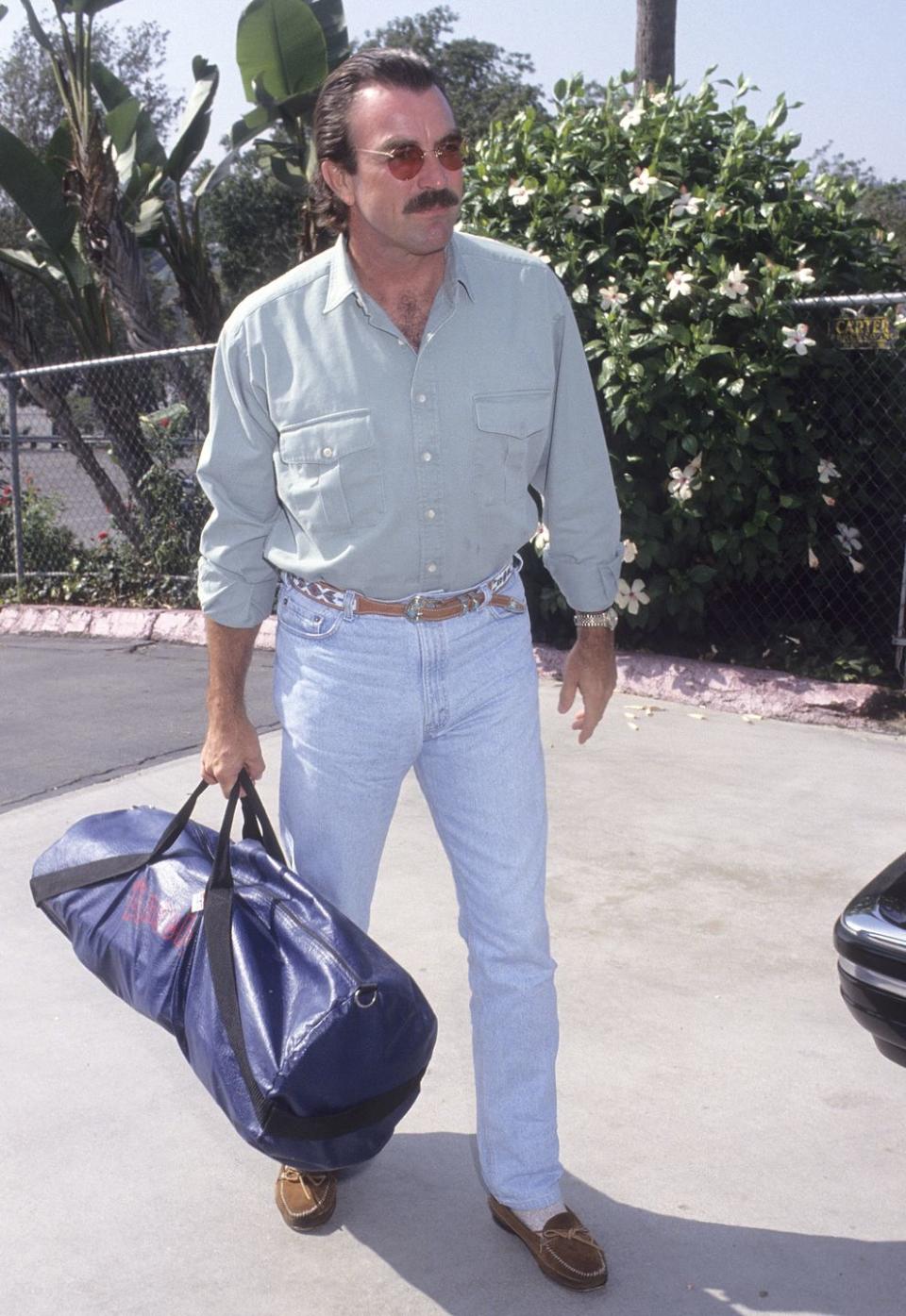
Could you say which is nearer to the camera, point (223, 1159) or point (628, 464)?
point (223, 1159)

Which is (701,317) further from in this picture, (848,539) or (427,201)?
(427,201)

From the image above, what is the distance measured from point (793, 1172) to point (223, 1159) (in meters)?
1.12

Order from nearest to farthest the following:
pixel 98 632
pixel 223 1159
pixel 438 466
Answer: pixel 438 466, pixel 223 1159, pixel 98 632

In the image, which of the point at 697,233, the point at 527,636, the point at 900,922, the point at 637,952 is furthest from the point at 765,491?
the point at 900,922

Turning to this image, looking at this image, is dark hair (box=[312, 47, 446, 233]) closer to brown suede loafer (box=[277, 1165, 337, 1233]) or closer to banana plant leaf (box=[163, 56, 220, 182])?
brown suede loafer (box=[277, 1165, 337, 1233])

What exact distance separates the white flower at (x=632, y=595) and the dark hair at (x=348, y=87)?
4.11 meters

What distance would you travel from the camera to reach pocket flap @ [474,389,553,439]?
2350mm

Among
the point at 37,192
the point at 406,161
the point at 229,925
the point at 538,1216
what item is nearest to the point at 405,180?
the point at 406,161

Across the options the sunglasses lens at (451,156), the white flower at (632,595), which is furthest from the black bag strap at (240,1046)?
the white flower at (632,595)

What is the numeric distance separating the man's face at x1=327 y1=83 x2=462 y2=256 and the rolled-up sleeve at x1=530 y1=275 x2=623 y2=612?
0.99ft

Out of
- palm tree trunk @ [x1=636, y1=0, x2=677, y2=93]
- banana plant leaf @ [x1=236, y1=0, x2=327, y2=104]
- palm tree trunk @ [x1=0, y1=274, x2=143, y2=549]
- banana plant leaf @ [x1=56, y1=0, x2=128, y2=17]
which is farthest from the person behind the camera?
banana plant leaf @ [x1=56, y1=0, x2=128, y2=17]

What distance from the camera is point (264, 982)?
219 centimetres

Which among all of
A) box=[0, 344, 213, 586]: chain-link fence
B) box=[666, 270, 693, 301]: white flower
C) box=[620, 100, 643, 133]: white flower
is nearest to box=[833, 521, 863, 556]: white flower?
box=[666, 270, 693, 301]: white flower

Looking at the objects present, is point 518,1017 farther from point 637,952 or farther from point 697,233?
point 697,233
